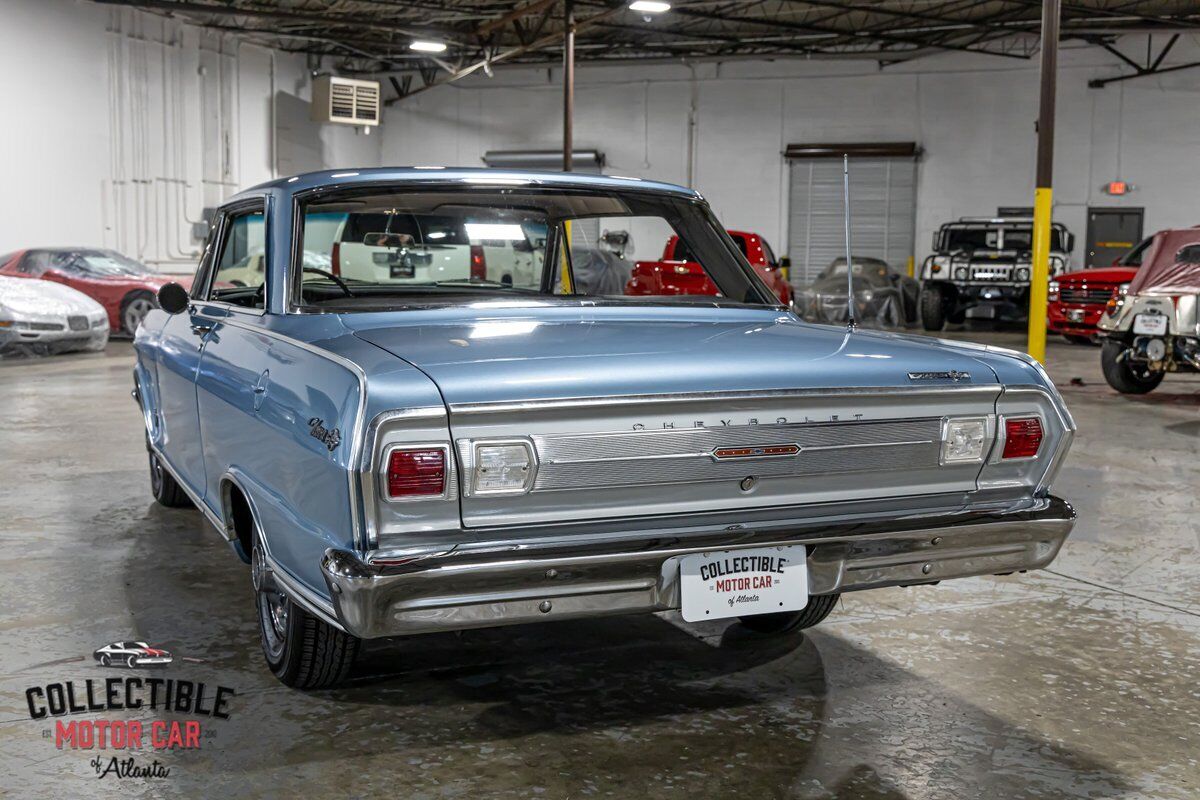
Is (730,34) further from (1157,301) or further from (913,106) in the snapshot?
(1157,301)

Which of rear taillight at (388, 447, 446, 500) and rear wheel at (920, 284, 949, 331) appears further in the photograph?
rear wheel at (920, 284, 949, 331)

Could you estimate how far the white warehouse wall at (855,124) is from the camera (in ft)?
70.7

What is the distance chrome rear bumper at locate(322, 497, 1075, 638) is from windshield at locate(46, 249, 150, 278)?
14.5m

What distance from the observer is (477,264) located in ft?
12.7

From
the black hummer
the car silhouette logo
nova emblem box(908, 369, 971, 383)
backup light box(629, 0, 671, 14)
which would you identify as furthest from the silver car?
nova emblem box(908, 369, 971, 383)

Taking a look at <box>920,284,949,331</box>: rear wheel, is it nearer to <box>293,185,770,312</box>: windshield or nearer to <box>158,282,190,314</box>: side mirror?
<box>293,185,770,312</box>: windshield

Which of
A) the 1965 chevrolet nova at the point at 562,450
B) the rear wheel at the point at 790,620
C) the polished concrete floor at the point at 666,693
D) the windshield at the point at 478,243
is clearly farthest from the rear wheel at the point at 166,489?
the rear wheel at the point at 790,620

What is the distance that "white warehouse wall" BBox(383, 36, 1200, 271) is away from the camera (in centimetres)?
2156

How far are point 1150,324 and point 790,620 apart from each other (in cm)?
780

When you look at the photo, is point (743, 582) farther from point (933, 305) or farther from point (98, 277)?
point (933, 305)

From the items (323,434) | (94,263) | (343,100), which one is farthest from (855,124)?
(323,434)

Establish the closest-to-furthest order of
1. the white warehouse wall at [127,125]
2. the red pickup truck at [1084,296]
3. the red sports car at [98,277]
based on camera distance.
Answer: the red pickup truck at [1084,296] → the red sports car at [98,277] → the white warehouse wall at [127,125]

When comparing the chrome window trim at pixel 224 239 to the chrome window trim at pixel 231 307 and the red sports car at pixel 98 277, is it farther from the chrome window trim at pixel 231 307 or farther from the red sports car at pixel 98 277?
the red sports car at pixel 98 277

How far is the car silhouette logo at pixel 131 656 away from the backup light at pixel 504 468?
150 cm
